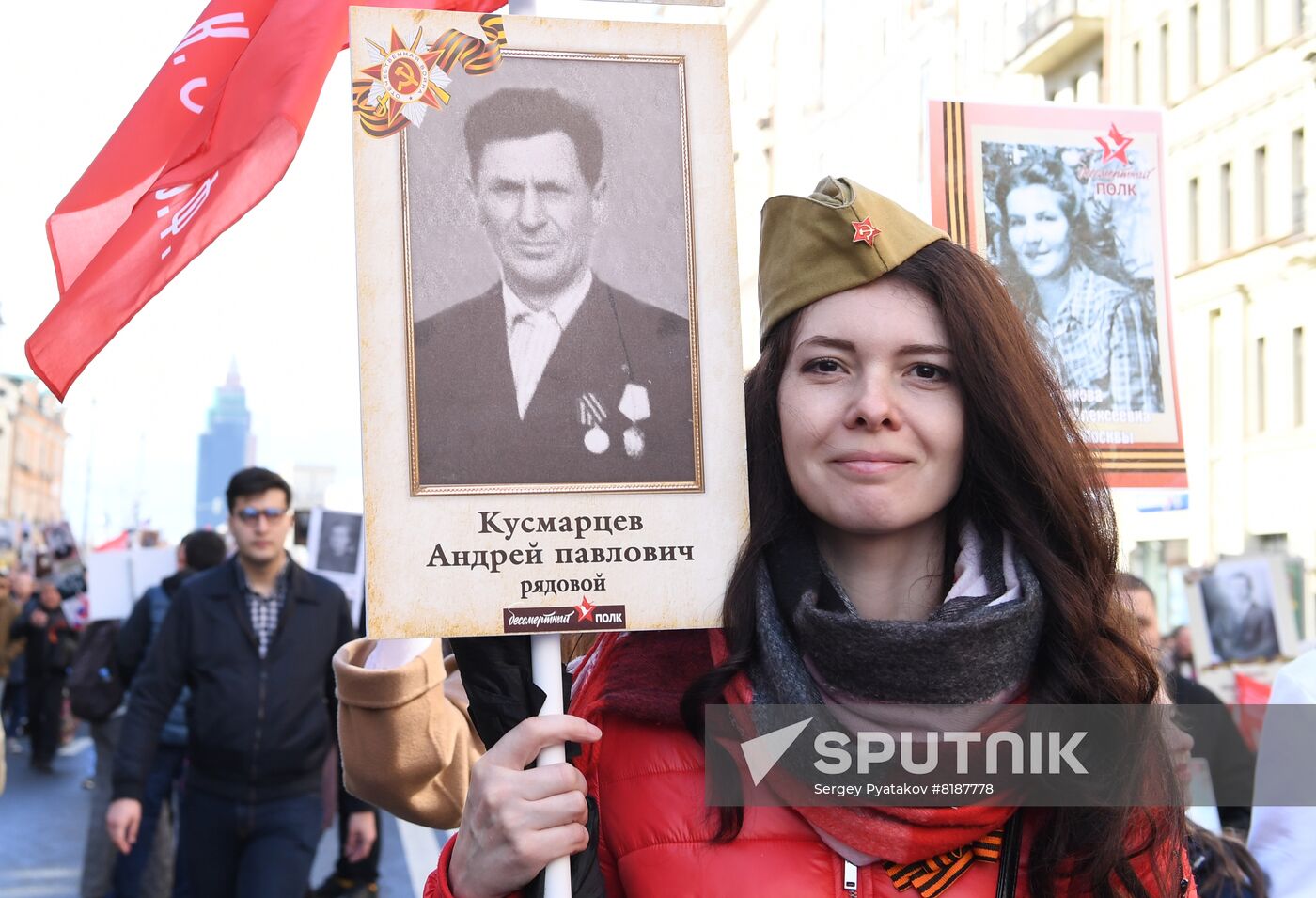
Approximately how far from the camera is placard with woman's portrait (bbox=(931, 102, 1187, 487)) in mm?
3334

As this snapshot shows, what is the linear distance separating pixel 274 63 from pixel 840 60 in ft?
96.7

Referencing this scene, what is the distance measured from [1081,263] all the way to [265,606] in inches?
148

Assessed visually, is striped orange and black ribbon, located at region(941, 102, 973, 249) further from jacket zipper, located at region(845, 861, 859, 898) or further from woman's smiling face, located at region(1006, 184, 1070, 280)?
jacket zipper, located at region(845, 861, 859, 898)

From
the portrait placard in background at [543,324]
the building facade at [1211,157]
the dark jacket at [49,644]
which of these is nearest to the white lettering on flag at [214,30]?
the portrait placard in background at [543,324]

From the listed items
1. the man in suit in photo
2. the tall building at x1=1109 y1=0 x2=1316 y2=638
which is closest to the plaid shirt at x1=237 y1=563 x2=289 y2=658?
the man in suit in photo

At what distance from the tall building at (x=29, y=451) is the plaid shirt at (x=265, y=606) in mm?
70995

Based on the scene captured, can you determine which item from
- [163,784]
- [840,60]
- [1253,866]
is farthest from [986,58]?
[1253,866]

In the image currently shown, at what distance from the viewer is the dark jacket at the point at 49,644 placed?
1507cm

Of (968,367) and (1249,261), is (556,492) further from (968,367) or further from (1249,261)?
(1249,261)

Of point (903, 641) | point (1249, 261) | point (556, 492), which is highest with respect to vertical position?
point (1249, 261)

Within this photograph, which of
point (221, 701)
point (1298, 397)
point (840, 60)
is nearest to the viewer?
point (221, 701)

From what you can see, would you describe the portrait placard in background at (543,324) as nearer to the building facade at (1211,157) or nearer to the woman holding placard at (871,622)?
the woman holding placard at (871,622)

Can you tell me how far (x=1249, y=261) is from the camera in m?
23.7

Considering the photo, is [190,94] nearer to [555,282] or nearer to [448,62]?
[448,62]
